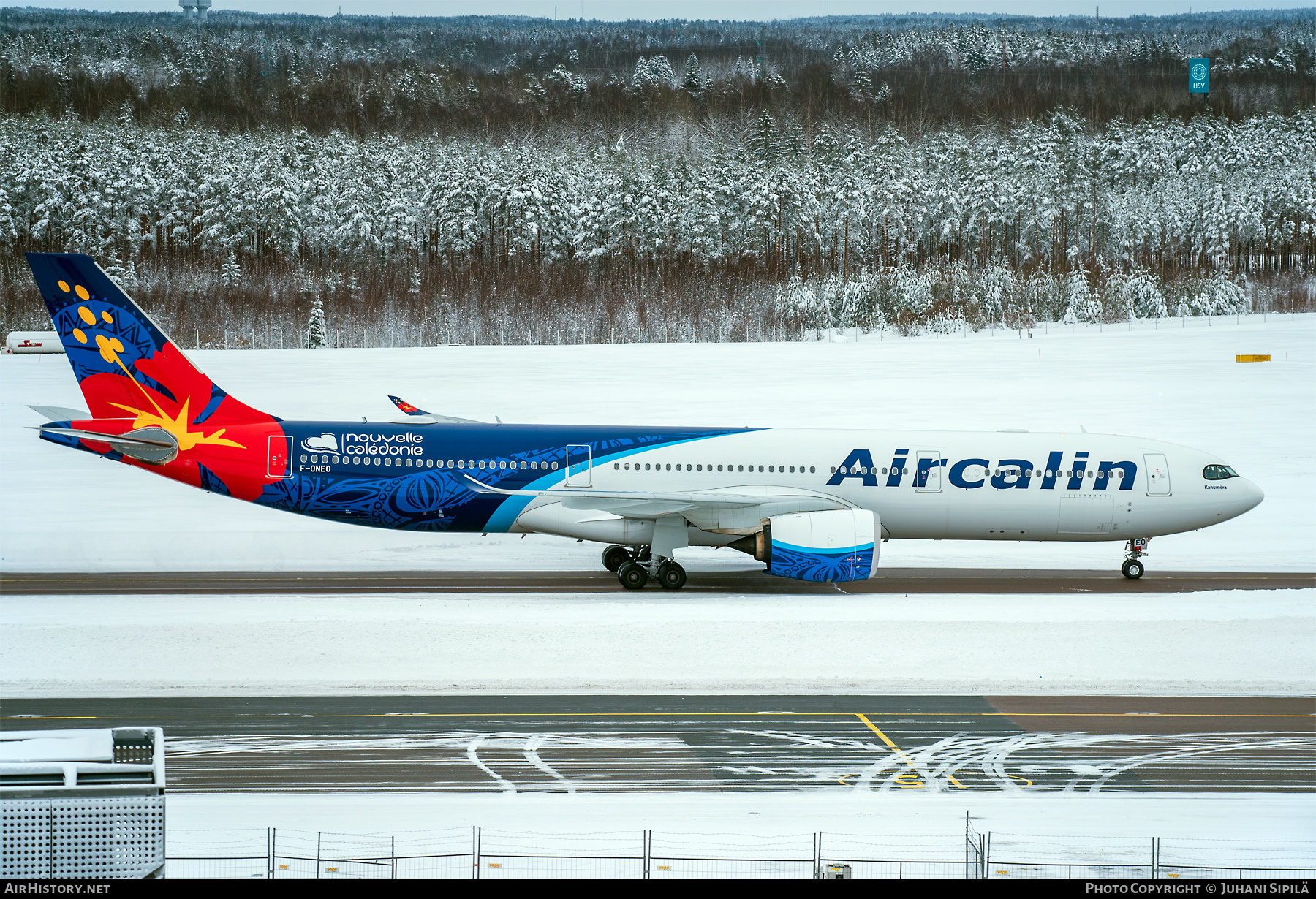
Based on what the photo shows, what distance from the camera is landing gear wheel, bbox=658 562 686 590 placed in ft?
95.9

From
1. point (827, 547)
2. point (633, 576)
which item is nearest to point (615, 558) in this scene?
point (633, 576)

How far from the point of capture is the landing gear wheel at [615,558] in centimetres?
3156

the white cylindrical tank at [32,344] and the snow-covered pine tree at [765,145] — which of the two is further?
the snow-covered pine tree at [765,145]

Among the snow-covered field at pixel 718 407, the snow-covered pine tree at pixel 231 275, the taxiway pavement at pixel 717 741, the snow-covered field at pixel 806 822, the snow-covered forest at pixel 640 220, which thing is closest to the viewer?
the snow-covered field at pixel 806 822

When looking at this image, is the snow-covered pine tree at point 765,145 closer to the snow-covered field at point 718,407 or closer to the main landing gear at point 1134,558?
the snow-covered field at point 718,407

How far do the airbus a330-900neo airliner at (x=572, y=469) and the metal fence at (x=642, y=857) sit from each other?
16.2 m

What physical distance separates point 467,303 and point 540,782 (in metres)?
77.8

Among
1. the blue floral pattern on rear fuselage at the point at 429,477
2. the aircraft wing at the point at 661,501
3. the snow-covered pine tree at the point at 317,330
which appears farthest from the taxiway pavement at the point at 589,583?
the snow-covered pine tree at the point at 317,330

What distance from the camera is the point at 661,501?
29016mm

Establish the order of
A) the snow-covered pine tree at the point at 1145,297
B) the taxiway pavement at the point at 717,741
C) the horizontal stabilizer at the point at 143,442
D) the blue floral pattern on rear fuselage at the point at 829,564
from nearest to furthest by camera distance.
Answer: the taxiway pavement at the point at 717,741, the blue floral pattern on rear fuselage at the point at 829,564, the horizontal stabilizer at the point at 143,442, the snow-covered pine tree at the point at 1145,297

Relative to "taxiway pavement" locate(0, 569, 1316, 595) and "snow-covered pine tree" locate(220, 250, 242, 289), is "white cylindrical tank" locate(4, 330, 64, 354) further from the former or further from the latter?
"taxiway pavement" locate(0, 569, 1316, 595)

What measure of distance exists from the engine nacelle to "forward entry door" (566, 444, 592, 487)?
501cm

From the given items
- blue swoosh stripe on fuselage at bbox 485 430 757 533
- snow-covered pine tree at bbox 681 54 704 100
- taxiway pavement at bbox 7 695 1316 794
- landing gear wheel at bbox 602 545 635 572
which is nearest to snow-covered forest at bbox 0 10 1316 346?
snow-covered pine tree at bbox 681 54 704 100

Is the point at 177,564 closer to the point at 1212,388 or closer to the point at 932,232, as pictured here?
the point at 1212,388
